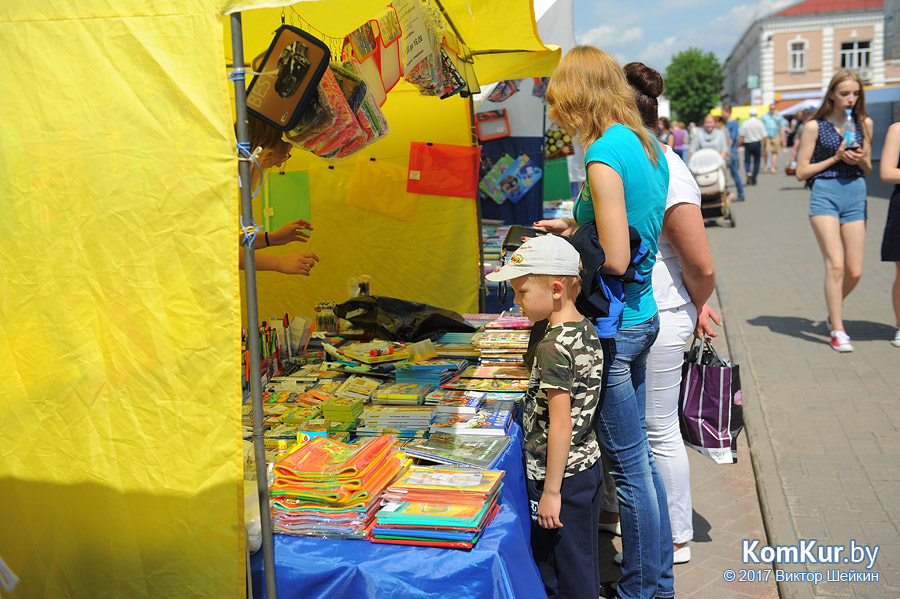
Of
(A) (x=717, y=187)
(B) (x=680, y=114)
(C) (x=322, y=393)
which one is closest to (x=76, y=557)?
(C) (x=322, y=393)

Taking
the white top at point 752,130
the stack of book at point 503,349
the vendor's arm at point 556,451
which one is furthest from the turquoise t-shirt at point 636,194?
the white top at point 752,130

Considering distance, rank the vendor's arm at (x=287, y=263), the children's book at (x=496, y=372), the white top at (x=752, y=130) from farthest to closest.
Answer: the white top at (x=752, y=130)
the children's book at (x=496, y=372)
the vendor's arm at (x=287, y=263)

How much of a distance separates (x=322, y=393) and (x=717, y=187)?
1018 centimetres

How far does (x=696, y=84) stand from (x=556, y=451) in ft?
242

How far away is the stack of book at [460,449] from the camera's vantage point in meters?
2.52

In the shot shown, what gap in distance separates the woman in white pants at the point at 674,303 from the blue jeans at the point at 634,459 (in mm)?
139

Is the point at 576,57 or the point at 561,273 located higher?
the point at 576,57

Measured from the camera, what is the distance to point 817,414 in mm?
4941

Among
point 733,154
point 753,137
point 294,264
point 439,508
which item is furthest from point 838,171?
point 753,137

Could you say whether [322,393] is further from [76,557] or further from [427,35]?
[427,35]

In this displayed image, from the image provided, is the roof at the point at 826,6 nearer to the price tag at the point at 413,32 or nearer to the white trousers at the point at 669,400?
the price tag at the point at 413,32

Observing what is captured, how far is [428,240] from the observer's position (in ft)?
19.2

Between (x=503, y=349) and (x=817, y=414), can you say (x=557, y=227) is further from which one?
(x=817, y=414)

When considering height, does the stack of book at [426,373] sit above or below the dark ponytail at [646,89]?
below
